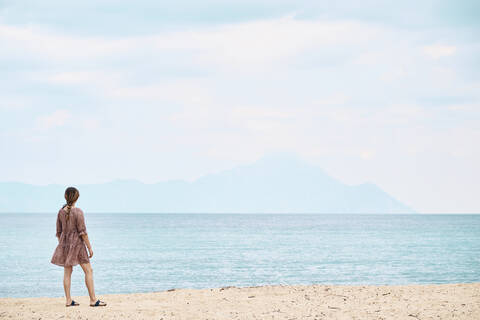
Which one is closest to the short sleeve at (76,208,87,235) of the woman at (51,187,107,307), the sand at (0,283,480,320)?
the woman at (51,187,107,307)

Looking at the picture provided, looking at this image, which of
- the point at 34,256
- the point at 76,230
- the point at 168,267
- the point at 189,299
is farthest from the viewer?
the point at 34,256

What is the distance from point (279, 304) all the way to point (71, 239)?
14.9 feet

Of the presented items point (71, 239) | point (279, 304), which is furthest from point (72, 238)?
point (279, 304)

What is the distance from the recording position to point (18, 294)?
2161 cm

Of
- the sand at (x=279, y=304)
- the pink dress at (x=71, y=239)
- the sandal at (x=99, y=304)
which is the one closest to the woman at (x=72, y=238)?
the pink dress at (x=71, y=239)

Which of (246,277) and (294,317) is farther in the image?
(246,277)

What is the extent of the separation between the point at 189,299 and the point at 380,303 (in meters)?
4.28

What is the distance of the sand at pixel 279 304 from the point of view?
10.5 meters

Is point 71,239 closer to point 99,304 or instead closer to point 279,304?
point 99,304

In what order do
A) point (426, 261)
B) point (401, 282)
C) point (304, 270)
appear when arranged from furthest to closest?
point (426, 261)
point (304, 270)
point (401, 282)

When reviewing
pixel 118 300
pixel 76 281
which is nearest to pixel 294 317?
pixel 118 300

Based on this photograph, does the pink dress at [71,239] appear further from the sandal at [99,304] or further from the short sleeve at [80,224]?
the sandal at [99,304]

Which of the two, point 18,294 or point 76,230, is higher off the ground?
point 76,230

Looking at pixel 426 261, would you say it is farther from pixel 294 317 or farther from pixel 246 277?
pixel 294 317
